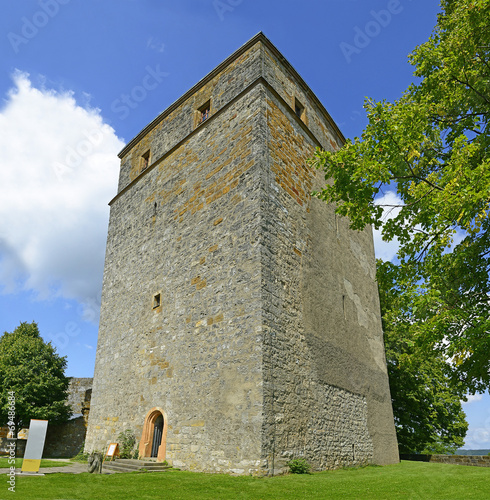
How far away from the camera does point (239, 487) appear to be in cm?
627

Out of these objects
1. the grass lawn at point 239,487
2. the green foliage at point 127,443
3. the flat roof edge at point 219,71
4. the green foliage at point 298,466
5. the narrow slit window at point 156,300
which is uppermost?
the flat roof edge at point 219,71

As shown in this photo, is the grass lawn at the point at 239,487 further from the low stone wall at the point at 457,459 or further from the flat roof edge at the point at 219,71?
the flat roof edge at the point at 219,71

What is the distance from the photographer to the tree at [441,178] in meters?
6.54

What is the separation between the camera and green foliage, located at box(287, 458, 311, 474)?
779 cm

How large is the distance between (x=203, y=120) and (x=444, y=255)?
807 centimetres

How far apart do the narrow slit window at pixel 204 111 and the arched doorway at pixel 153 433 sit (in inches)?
330

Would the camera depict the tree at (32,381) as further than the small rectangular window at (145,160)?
Yes

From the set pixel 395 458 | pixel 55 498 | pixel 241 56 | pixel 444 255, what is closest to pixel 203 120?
pixel 241 56

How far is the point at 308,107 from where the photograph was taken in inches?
524

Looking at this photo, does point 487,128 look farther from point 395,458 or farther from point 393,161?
point 395,458

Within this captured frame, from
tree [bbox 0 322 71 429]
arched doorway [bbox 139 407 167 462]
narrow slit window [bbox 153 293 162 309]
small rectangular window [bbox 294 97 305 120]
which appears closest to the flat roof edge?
small rectangular window [bbox 294 97 305 120]

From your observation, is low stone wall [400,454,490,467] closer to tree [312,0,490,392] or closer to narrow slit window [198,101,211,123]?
tree [312,0,490,392]

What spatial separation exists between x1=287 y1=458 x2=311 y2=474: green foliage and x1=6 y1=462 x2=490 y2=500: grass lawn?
333mm

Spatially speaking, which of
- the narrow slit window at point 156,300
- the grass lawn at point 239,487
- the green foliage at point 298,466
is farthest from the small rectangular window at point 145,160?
the green foliage at point 298,466
